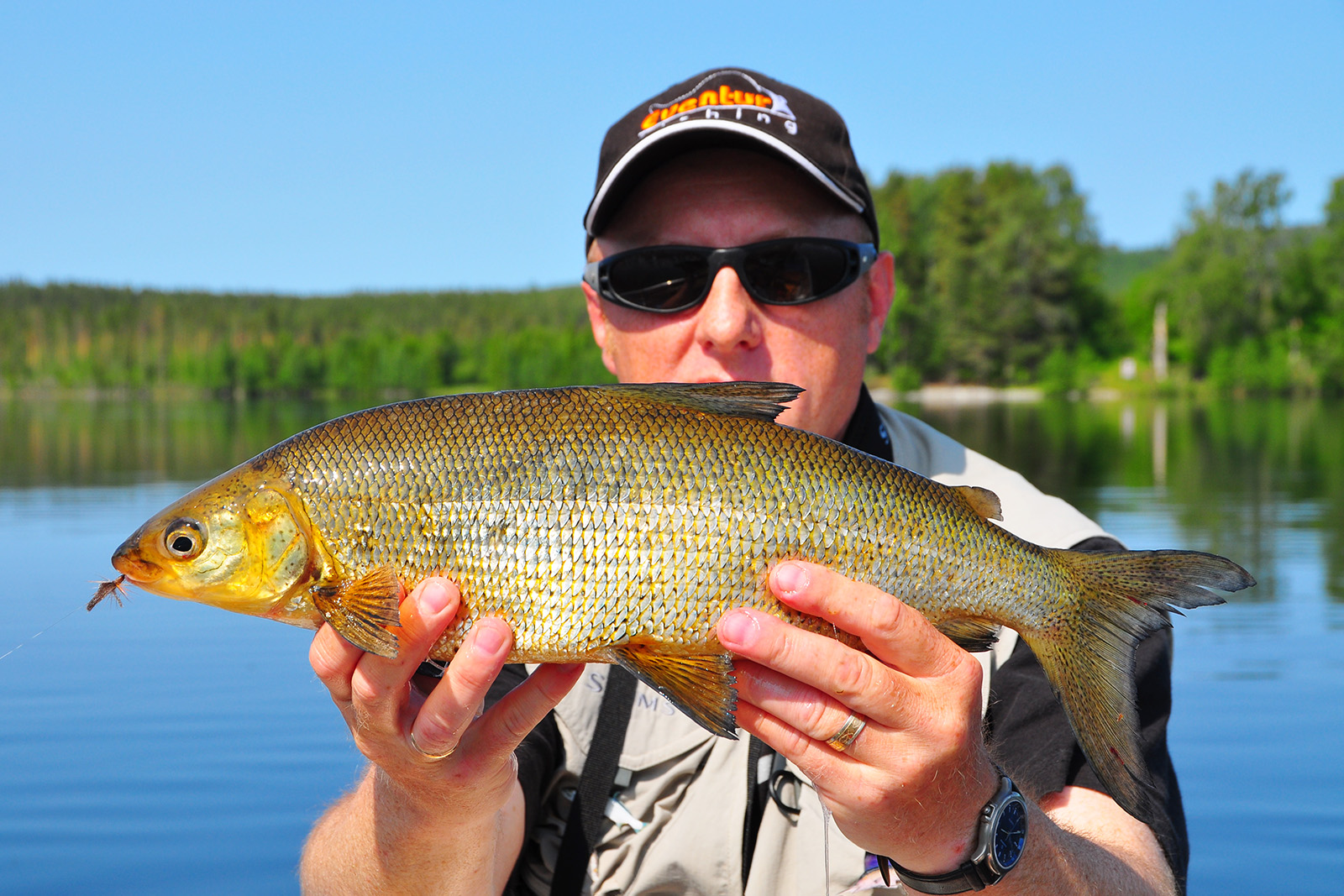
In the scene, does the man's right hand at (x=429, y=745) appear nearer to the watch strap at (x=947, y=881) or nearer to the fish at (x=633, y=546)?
the fish at (x=633, y=546)

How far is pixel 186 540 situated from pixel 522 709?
885mm

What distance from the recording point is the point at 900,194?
84.6 meters

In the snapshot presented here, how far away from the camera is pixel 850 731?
7.89ft

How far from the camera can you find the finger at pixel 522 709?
263cm

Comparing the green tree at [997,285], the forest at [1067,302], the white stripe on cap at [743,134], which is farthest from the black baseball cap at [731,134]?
the green tree at [997,285]

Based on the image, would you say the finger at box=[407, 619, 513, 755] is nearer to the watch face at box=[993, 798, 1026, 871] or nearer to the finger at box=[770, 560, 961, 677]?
the finger at box=[770, 560, 961, 677]

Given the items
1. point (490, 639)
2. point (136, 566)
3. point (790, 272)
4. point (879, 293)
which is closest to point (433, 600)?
point (490, 639)

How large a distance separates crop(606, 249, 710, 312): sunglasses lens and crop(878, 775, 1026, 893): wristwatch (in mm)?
1857

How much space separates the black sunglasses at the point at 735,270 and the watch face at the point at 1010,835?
5.85 ft

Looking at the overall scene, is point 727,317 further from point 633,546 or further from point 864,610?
point 864,610

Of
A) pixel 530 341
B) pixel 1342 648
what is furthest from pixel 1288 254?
pixel 1342 648

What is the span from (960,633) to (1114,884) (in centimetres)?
91

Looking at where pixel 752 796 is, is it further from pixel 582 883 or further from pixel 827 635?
pixel 827 635

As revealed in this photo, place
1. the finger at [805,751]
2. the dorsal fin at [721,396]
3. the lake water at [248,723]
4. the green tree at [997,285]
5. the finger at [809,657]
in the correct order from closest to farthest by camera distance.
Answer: the finger at [809,657], the finger at [805,751], the dorsal fin at [721,396], the lake water at [248,723], the green tree at [997,285]
